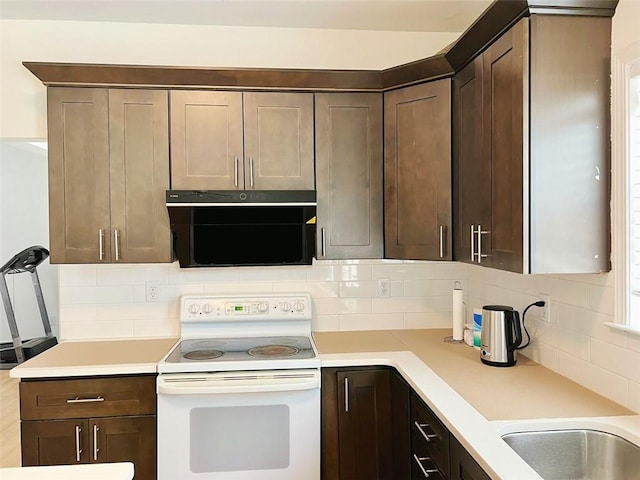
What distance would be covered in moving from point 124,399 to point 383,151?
1.70 metres

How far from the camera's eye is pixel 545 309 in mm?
2105

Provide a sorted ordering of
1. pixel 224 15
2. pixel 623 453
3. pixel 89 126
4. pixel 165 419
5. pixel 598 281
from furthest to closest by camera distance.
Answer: pixel 224 15, pixel 89 126, pixel 165 419, pixel 598 281, pixel 623 453

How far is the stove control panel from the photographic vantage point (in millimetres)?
2713

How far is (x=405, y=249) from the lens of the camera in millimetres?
2498

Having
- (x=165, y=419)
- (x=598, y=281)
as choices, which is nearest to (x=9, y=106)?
(x=165, y=419)

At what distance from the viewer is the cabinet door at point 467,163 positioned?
2029 mm

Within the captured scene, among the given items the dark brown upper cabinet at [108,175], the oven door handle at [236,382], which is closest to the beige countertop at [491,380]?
the oven door handle at [236,382]

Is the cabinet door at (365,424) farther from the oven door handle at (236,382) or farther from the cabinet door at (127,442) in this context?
the cabinet door at (127,442)

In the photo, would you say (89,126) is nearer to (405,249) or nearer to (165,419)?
(165,419)

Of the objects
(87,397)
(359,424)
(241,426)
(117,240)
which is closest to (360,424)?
(359,424)

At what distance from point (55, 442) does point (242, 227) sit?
1279 millimetres

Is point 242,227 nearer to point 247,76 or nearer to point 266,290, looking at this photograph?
point 266,290

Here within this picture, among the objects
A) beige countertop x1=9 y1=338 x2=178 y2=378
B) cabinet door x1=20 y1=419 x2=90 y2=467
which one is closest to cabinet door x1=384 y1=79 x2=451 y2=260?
beige countertop x1=9 y1=338 x2=178 y2=378

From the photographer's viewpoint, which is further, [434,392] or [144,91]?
[144,91]
